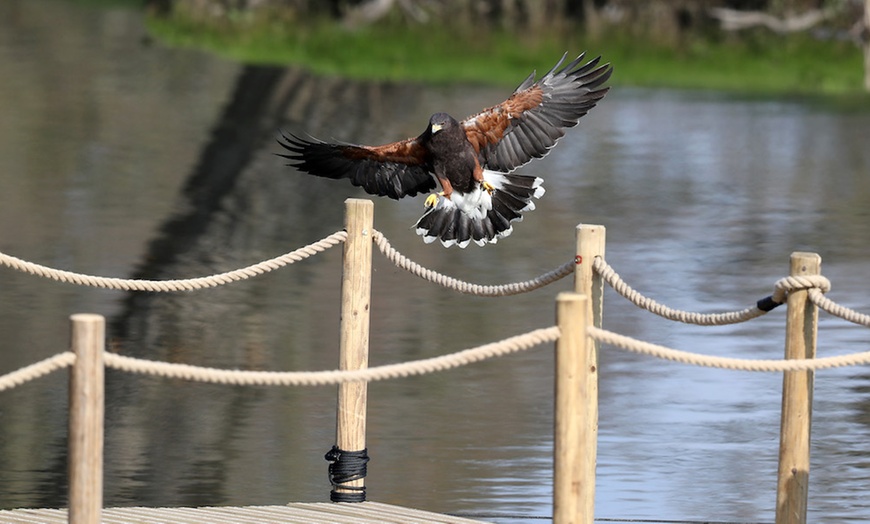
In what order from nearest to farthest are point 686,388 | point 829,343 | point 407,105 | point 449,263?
point 686,388 < point 829,343 < point 449,263 < point 407,105

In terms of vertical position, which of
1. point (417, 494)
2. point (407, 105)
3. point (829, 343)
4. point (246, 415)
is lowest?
point (417, 494)

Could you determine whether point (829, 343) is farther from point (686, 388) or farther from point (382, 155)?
point (382, 155)

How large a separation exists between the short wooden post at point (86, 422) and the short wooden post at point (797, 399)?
191cm

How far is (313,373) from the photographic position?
411cm

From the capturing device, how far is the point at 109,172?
1340 cm

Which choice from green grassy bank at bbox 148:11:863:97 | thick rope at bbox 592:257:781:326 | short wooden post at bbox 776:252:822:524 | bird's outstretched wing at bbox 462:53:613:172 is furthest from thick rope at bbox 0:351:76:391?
green grassy bank at bbox 148:11:863:97

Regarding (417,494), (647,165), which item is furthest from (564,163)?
(417,494)

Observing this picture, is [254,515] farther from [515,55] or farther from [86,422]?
[515,55]

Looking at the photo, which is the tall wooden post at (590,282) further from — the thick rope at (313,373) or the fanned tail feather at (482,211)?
the fanned tail feather at (482,211)

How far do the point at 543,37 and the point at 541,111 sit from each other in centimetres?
1444

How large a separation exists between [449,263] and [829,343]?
2.70 metres

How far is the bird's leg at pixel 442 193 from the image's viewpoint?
255 inches

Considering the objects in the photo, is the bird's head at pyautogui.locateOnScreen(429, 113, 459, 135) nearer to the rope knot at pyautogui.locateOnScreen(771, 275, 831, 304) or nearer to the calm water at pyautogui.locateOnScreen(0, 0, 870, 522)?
the calm water at pyautogui.locateOnScreen(0, 0, 870, 522)

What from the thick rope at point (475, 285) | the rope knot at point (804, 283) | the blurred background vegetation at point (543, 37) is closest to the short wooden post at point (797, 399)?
the rope knot at point (804, 283)
